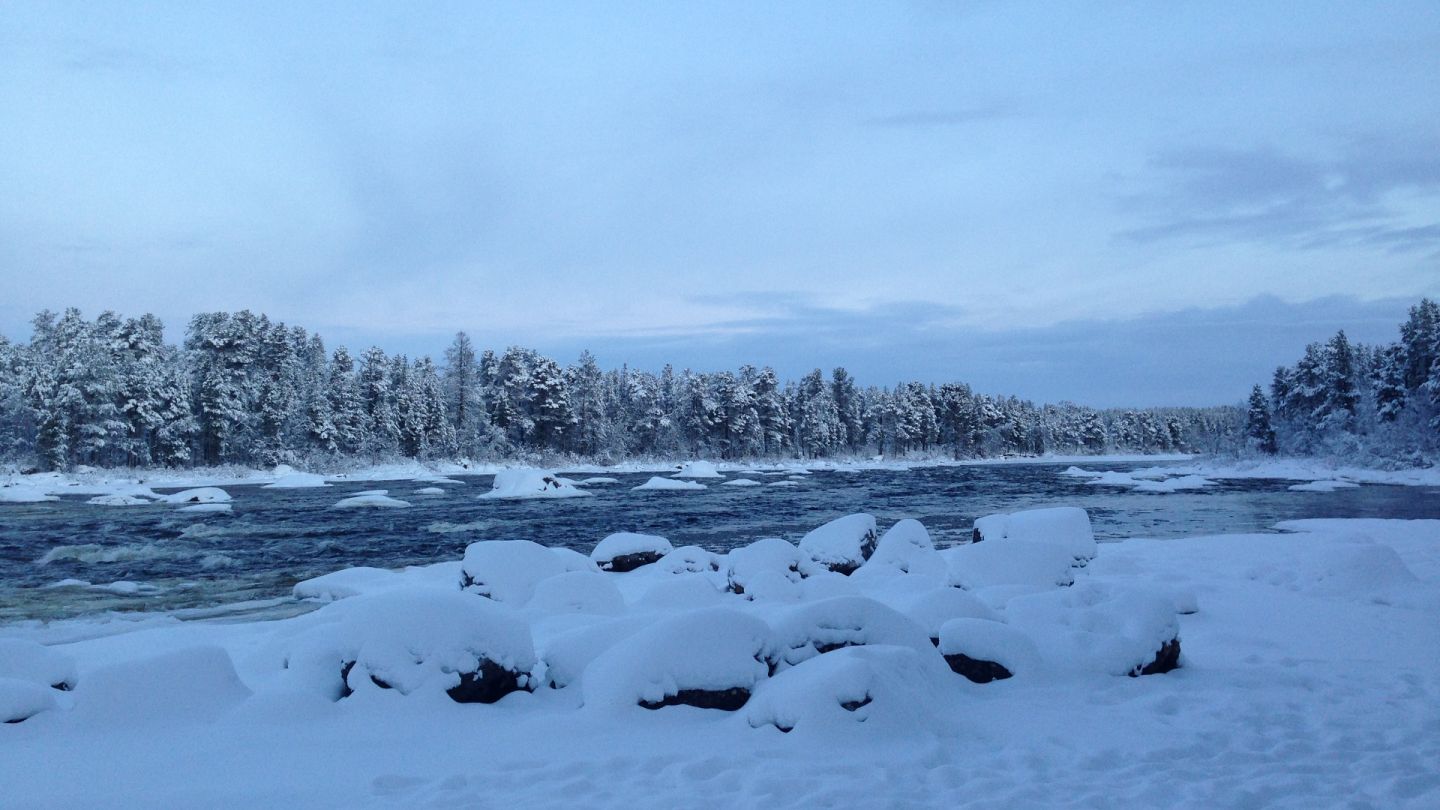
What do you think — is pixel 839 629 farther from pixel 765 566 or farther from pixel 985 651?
pixel 765 566

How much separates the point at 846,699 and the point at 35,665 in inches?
242

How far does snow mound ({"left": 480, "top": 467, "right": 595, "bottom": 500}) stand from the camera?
36.4m

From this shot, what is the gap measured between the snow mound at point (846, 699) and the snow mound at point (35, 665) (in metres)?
5.35

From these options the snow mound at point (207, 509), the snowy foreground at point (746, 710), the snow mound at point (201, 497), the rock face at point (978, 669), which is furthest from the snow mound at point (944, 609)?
the snow mound at point (201, 497)

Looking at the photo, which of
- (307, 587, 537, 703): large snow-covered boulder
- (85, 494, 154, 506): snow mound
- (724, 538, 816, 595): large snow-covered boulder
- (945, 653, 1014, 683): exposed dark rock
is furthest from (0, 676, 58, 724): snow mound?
(85, 494, 154, 506): snow mound

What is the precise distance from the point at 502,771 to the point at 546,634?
3830mm

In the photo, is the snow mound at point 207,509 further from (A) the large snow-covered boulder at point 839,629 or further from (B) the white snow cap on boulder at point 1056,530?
(A) the large snow-covered boulder at point 839,629

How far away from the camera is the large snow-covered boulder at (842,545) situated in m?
13.0

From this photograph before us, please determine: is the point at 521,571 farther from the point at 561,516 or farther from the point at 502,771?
the point at 561,516

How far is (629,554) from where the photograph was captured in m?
13.9

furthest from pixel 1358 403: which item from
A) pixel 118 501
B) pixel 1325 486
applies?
pixel 118 501

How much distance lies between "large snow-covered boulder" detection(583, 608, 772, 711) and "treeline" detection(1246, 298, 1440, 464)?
55450 mm

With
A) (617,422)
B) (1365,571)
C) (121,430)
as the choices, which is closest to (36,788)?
(1365,571)

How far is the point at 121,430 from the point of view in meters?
48.1
